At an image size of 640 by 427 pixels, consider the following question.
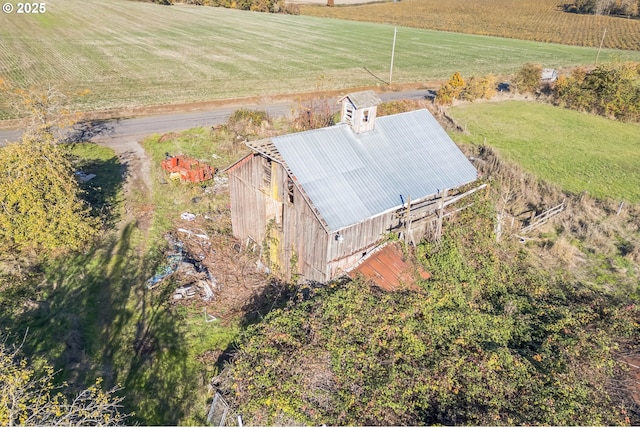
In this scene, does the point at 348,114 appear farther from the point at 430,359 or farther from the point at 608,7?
the point at 608,7

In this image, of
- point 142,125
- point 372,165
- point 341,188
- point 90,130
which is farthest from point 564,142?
point 90,130

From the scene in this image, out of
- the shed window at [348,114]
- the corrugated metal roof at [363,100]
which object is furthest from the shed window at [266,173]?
the corrugated metal roof at [363,100]

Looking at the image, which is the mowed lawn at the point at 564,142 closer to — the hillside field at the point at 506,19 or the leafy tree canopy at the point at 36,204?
the leafy tree canopy at the point at 36,204

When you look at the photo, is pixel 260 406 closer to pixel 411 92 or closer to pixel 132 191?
pixel 132 191

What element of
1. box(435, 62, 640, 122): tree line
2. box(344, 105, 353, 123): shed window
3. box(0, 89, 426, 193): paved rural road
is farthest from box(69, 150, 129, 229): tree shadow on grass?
box(435, 62, 640, 122): tree line
